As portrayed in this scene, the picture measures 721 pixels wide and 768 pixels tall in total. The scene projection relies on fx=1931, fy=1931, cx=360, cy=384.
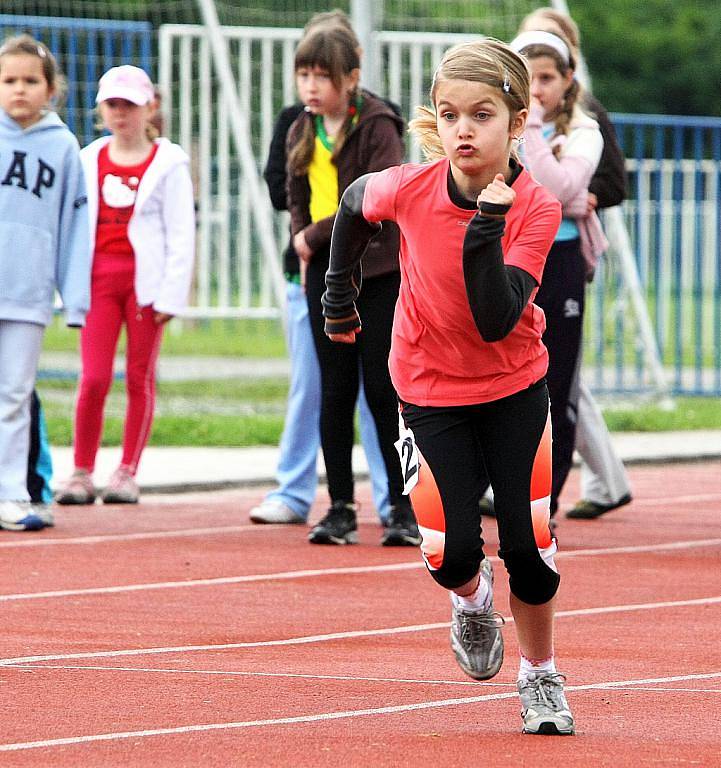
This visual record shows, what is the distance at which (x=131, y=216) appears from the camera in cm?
979

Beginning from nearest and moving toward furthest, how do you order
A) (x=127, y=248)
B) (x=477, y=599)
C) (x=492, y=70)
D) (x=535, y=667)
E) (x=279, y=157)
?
(x=492, y=70) → (x=535, y=667) → (x=477, y=599) → (x=279, y=157) → (x=127, y=248)

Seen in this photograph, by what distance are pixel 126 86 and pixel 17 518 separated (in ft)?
7.68

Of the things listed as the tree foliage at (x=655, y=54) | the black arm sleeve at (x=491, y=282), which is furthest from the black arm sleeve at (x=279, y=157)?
the tree foliage at (x=655, y=54)

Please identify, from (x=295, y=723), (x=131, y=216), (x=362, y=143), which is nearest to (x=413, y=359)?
(x=295, y=723)

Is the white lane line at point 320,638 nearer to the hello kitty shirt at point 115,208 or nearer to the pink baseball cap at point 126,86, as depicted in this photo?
the hello kitty shirt at point 115,208

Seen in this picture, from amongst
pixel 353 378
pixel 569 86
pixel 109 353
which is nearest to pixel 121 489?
pixel 109 353

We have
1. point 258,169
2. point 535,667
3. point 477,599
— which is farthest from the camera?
point 258,169

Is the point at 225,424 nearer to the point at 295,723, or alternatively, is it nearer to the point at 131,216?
the point at 131,216

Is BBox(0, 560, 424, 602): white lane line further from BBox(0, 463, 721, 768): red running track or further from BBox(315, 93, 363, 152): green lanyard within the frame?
BBox(315, 93, 363, 152): green lanyard

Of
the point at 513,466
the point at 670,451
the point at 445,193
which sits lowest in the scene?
the point at 670,451

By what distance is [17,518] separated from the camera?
28.6 ft

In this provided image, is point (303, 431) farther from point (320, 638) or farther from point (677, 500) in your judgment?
point (320, 638)

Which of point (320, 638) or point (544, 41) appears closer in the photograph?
point (320, 638)

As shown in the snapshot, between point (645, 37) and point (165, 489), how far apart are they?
5410 cm
